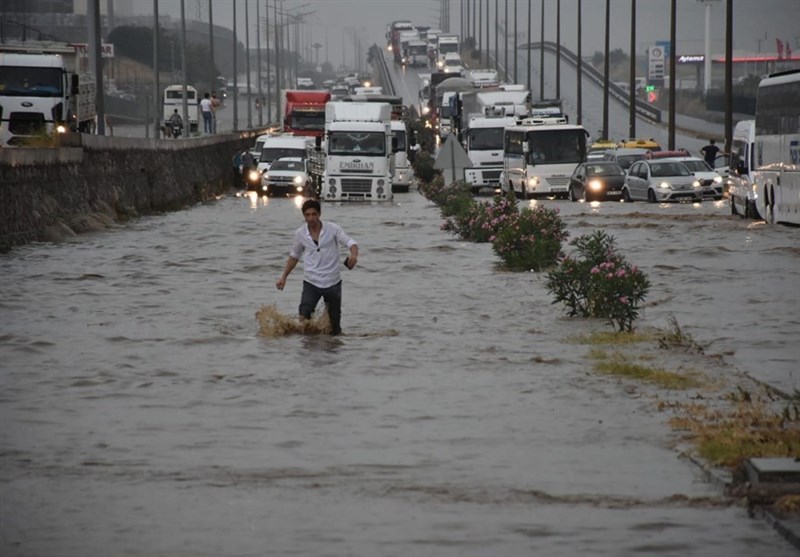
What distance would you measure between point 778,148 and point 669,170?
53.7ft

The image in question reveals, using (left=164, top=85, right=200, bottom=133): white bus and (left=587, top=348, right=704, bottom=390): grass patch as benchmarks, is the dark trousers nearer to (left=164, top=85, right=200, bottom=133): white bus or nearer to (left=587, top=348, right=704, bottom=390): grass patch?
(left=587, top=348, right=704, bottom=390): grass patch

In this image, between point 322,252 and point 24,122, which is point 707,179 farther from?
point 322,252

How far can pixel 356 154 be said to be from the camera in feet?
192

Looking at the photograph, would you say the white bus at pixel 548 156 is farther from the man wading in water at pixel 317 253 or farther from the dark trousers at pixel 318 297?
the man wading in water at pixel 317 253

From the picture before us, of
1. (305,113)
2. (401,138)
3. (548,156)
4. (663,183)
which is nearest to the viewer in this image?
(663,183)

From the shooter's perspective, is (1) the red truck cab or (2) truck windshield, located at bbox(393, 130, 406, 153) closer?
(2) truck windshield, located at bbox(393, 130, 406, 153)

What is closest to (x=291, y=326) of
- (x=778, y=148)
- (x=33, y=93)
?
(x=778, y=148)

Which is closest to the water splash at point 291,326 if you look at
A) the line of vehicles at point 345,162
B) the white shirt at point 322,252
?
the white shirt at point 322,252

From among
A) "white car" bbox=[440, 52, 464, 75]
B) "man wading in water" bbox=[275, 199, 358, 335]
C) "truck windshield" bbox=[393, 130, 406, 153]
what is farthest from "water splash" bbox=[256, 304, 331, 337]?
"white car" bbox=[440, 52, 464, 75]

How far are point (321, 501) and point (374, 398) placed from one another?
5.11m

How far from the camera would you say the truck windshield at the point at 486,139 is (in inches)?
2694

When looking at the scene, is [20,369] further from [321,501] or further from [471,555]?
[471,555]

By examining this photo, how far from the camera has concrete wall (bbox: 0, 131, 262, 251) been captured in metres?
34.7

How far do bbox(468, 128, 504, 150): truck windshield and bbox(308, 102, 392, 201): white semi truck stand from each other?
9.05 metres
